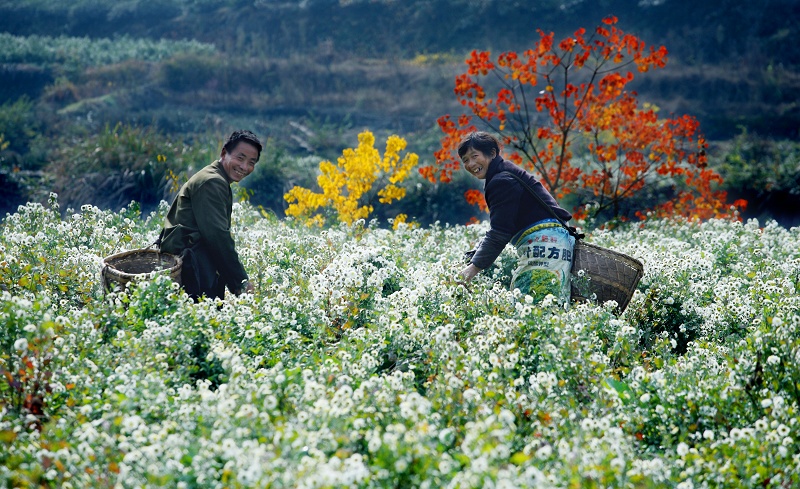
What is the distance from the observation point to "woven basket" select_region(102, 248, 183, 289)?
480 cm

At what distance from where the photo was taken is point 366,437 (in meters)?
2.76

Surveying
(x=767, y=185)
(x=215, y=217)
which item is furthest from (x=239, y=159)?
(x=767, y=185)

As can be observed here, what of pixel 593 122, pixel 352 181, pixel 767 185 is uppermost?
pixel 767 185

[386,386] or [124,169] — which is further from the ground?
[124,169]

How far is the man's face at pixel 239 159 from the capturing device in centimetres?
521

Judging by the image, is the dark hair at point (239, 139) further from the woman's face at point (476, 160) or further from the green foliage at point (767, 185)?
the green foliage at point (767, 185)

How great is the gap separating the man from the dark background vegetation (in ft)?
21.6

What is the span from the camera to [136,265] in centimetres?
540

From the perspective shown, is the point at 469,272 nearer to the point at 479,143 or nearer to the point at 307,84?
the point at 479,143

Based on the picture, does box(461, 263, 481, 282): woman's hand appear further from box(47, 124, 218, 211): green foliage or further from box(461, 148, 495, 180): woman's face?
box(47, 124, 218, 211): green foliage

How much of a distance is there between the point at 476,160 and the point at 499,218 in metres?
0.45

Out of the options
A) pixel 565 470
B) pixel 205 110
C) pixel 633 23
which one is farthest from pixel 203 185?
pixel 633 23

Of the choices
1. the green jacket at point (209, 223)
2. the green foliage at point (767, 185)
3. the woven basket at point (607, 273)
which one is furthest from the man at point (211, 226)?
the green foliage at point (767, 185)

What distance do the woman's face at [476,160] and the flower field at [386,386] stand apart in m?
0.78
